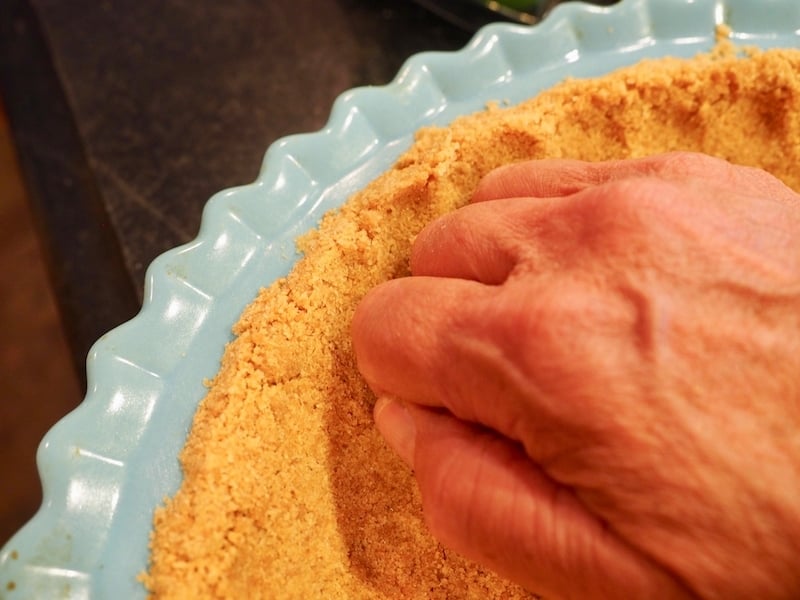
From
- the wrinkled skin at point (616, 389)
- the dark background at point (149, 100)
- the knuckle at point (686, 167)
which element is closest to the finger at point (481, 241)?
the wrinkled skin at point (616, 389)

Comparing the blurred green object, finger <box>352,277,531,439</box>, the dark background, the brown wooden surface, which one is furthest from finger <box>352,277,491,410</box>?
the brown wooden surface

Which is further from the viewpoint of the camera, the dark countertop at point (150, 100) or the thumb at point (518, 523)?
the dark countertop at point (150, 100)

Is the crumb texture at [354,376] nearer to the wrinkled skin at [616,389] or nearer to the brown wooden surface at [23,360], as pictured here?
the wrinkled skin at [616,389]

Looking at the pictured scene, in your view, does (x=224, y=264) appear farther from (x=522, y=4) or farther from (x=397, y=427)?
(x=522, y=4)

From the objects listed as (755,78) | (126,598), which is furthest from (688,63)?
(126,598)

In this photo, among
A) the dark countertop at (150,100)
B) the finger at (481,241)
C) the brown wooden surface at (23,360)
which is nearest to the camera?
the finger at (481,241)

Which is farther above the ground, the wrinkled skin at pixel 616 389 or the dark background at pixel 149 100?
the dark background at pixel 149 100
